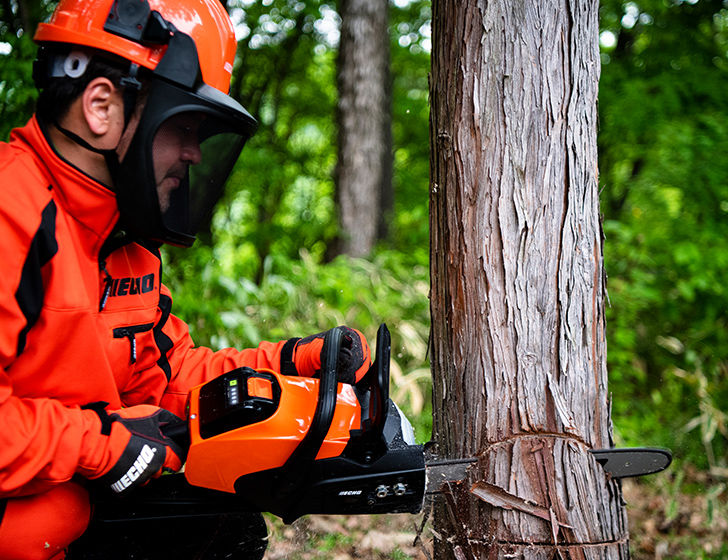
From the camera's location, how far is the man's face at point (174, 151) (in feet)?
5.07

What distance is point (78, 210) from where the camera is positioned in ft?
4.85

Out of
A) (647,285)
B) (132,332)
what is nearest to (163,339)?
(132,332)

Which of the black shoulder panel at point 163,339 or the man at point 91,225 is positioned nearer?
the man at point 91,225

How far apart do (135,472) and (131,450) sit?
0.06 meters

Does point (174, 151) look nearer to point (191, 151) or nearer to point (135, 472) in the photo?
point (191, 151)

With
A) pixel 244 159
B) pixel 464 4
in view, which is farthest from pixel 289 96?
pixel 464 4

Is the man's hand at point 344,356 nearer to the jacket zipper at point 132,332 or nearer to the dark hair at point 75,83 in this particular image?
the jacket zipper at point 132,332

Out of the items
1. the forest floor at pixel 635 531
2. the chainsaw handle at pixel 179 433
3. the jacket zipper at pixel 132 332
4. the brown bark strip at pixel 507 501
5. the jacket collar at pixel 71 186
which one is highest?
the jacket collar at pixel 71 186

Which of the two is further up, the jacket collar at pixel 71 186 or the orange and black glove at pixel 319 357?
the jacket collar at pixel 71 186

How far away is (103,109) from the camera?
149cm

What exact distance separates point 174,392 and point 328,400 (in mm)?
771

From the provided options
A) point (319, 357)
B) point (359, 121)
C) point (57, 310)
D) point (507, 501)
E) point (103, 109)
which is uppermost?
point (359, 121)

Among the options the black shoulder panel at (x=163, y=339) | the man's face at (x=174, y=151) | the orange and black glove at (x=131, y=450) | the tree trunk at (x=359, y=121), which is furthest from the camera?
the tree trunk at (x=359, y=121)

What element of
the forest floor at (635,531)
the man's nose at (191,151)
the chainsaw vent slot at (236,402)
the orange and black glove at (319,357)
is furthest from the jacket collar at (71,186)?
the forest floor at (635,531)
